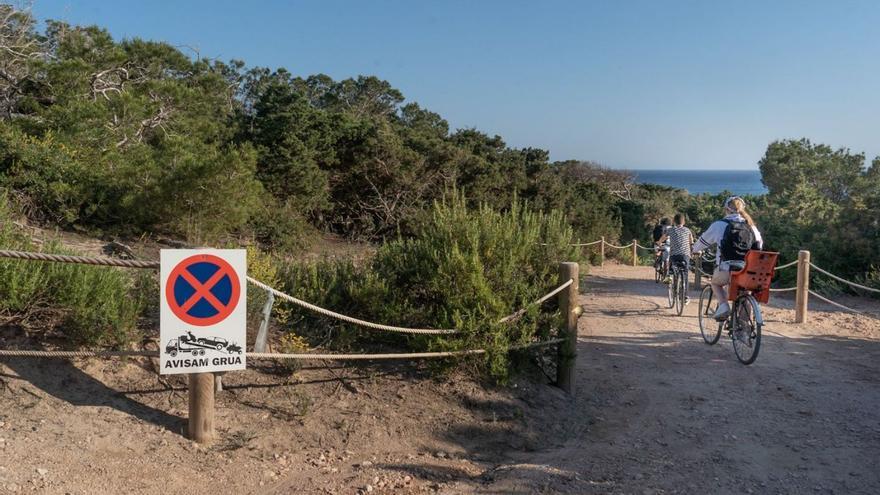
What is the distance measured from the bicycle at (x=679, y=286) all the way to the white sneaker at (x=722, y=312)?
270 cm

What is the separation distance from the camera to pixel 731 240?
797 centimetres

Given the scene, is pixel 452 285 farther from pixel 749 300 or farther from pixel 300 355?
pixel 749 300

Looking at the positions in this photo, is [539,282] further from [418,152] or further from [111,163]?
[418,152]

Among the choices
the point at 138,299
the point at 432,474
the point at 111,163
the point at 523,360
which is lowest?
the point at 432,474

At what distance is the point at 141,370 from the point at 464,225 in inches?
112

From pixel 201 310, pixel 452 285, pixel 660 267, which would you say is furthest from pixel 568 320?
pixel 660 267

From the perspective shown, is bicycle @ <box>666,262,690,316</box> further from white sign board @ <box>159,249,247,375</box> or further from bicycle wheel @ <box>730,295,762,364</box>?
white sign board @ <box>159,249,247,375</box>

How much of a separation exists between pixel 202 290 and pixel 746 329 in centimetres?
583

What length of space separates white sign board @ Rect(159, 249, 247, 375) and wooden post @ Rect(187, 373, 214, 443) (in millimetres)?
85

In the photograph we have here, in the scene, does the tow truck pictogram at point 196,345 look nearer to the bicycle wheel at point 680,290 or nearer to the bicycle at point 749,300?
the bicycle at point 749,300

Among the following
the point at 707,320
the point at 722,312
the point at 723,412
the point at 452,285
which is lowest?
the point at 723,412

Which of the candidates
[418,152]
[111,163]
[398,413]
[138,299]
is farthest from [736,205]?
[418,152]

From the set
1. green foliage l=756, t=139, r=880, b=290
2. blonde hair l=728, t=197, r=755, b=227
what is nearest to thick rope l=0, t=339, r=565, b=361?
blonde hair l=728, t=197, r=755, b=227

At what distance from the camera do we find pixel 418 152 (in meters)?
20.9
